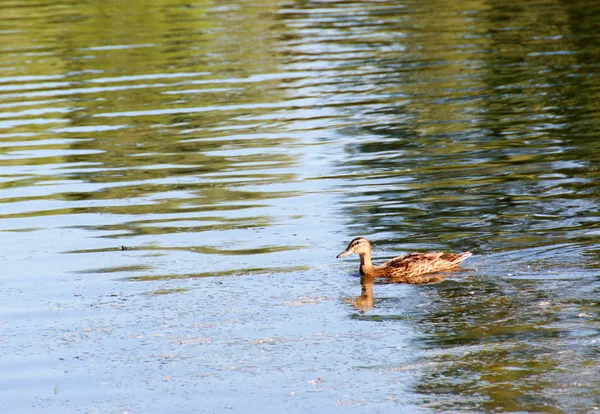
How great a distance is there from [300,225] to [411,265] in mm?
2662

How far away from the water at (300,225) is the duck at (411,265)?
175mm

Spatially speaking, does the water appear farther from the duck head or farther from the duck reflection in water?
the duck head

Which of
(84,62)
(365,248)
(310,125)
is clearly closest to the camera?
(365,248)

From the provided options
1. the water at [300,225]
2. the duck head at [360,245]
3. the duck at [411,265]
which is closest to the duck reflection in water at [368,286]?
the duck at [411,265]

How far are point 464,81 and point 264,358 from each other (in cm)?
1519

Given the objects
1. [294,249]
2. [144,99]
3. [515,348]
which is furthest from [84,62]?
[515,348]

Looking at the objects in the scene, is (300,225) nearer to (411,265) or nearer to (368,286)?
(368,286)

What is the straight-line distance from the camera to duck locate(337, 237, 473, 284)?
1072cm

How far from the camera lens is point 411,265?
1072cm

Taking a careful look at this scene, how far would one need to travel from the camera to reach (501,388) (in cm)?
784

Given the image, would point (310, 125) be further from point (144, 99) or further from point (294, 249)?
point (294, 249)

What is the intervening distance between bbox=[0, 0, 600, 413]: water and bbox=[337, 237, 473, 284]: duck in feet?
0.57

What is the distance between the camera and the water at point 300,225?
8.47m

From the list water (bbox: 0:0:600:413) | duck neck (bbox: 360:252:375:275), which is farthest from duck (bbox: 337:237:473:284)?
water (bbox: 0:0:600:413)
